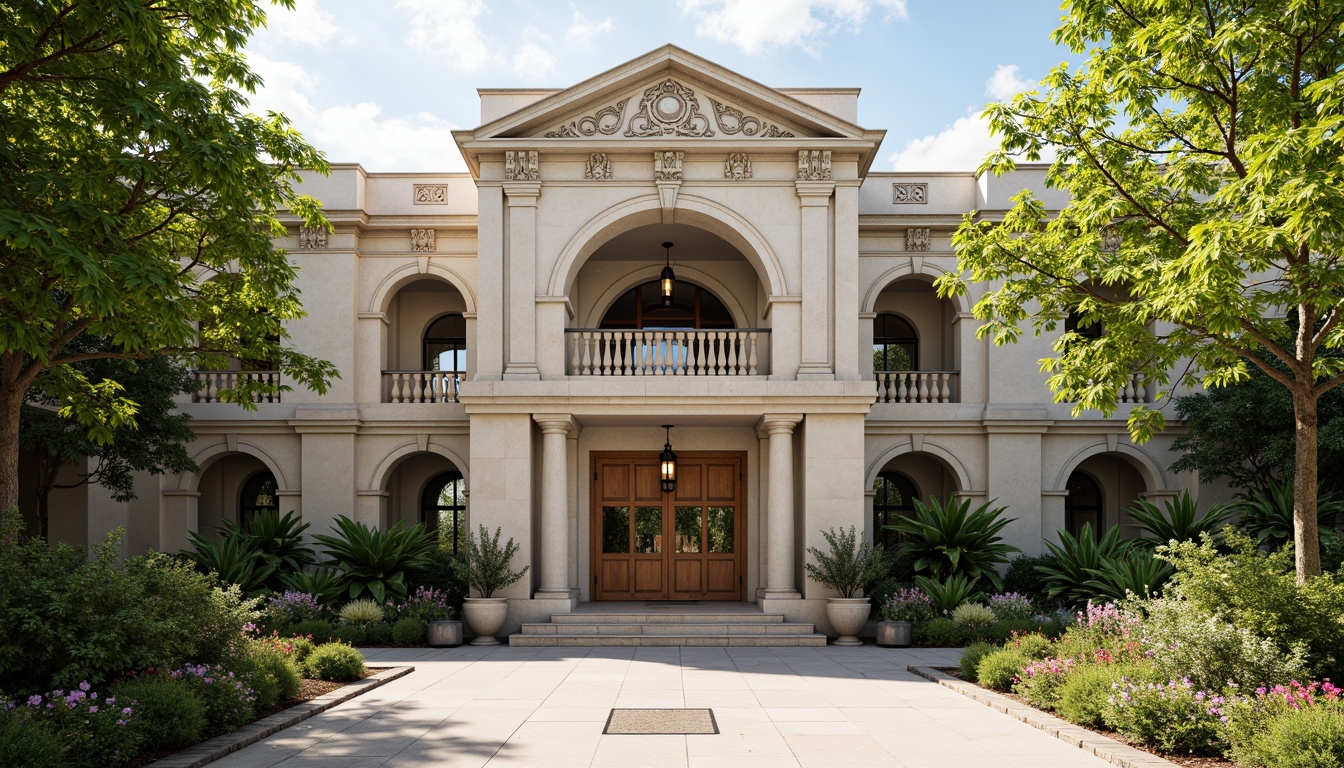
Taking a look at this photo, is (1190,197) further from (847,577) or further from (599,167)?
(599,167)

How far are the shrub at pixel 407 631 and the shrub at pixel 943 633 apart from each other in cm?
816

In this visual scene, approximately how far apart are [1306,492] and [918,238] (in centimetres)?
1127

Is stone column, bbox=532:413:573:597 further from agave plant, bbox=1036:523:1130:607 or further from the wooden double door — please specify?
agave plant, bbox=1036:523:1130:607

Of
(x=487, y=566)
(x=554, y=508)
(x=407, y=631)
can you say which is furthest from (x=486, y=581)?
(x=554, y=508)

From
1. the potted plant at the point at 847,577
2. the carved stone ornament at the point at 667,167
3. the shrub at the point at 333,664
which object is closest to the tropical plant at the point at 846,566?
the potted plant at the point at 847,577

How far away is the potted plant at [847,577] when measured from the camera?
16500mm

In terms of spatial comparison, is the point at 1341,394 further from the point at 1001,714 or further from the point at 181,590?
the point at 181,590

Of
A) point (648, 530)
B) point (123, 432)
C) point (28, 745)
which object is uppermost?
point (123, 432)

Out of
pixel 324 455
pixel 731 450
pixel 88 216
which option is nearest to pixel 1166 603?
pixel 88 216

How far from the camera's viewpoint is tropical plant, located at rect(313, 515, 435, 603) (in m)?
17.3

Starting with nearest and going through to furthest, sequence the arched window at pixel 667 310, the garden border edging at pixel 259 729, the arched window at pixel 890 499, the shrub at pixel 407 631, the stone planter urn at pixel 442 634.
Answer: the garden border edging at pixel 259 729
the shrub at pixel 407 631
the stone planter urn at pixel 442 634
the arched window at pixel 667 310
the arched window at pixel 890 499

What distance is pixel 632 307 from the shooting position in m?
21.6

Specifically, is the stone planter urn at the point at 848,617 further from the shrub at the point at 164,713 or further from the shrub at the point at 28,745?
the shrub at the point at 28,745

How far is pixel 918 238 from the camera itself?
20.3 meters
